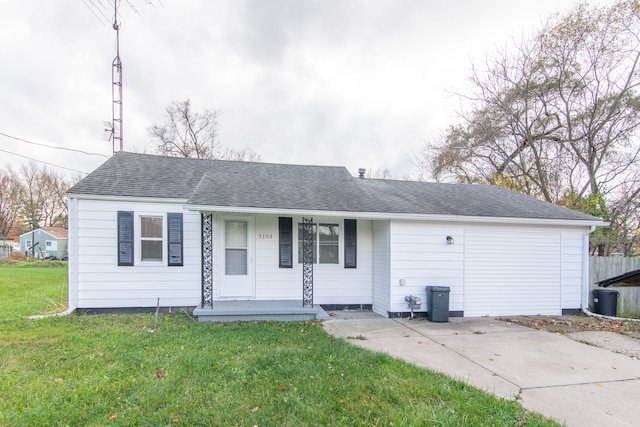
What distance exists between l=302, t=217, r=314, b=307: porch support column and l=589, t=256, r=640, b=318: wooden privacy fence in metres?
7.49

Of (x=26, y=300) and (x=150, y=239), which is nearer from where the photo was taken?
(x=150, y=239)

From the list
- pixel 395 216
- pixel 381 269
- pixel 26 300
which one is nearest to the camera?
pixel 395 216

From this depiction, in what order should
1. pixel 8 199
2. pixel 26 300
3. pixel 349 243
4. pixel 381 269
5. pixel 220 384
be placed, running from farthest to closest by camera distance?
pixel 8 199, pixel 26 300, pixel 349 243, pixel 381 269, pixel 220 384

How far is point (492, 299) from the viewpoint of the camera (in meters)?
7.64

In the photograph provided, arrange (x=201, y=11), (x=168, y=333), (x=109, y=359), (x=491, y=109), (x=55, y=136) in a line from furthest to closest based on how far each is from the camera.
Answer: (x=55, y=136)
(x=491, y=109)
(x=201, y=11)
(x=168, y=333)
(x=109, y=359)

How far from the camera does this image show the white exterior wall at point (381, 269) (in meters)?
7.28

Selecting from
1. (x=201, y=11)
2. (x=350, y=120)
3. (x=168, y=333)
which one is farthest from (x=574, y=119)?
(x=168, y=333)

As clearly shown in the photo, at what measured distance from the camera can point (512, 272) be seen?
25.4ft

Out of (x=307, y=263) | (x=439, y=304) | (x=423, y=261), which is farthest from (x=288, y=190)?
(x=439, y=304)

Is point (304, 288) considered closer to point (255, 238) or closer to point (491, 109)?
A: point (255, 238)

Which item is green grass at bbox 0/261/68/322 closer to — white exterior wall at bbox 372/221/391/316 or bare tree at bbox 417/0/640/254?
white exterior wall at bbox 372/221/391/316

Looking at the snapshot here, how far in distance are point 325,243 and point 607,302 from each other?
7.19m

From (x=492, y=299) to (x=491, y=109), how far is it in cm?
1149

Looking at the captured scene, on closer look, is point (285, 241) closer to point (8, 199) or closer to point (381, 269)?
point (381, 269)
